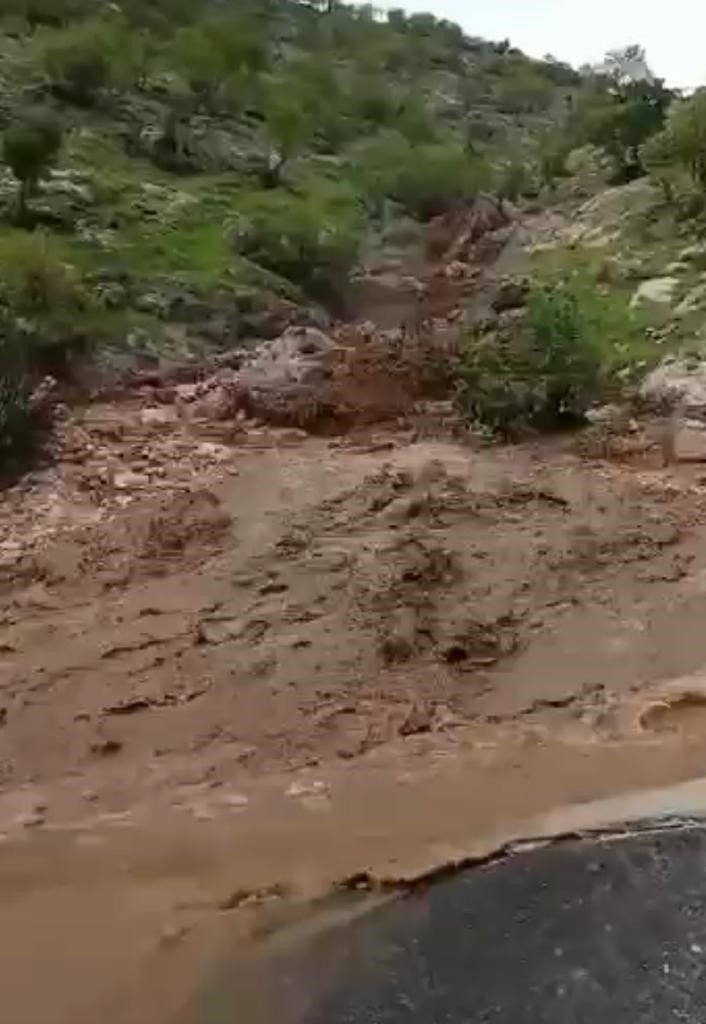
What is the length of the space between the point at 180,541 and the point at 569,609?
2.70m

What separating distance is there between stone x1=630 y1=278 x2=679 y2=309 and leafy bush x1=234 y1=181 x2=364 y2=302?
404cm

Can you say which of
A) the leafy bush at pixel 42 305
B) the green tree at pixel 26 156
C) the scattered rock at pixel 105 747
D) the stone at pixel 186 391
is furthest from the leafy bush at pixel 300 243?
the scattered rock at pixel 105 747

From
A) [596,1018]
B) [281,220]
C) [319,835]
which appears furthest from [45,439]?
[281,220]

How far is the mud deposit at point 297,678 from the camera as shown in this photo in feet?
17.7

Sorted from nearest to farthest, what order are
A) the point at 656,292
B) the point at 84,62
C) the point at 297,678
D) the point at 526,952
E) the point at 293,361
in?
1. the point at 526,952
2. the point at 297,678
3. the point at 293,361
4. the point at 656,292
5. the point at 84,62

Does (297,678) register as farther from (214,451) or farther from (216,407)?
(216,407)

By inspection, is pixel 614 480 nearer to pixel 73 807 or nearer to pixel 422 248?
pixel 73 807

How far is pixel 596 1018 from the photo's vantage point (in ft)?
14.5

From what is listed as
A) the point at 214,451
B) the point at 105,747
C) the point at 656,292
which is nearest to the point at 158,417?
the point at 214,451

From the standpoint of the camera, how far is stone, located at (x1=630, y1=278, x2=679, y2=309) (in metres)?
14.0

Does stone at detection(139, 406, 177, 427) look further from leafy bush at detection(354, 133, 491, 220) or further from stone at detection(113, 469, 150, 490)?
leafy bush at detection(354, 133, 491, 220)

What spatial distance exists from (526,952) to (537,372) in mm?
6725

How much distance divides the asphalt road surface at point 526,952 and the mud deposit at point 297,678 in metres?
0.32

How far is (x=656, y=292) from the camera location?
14234 mm
